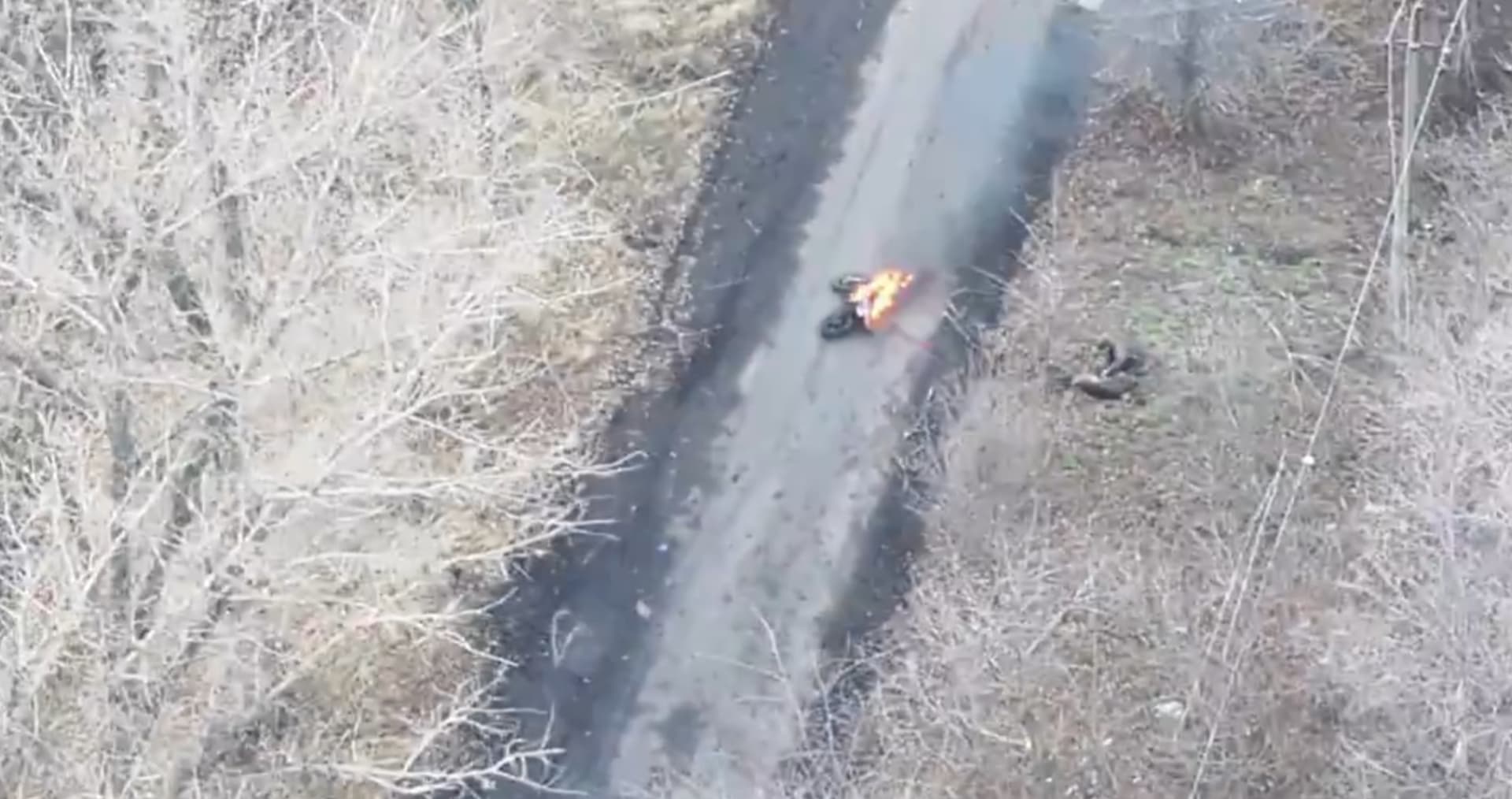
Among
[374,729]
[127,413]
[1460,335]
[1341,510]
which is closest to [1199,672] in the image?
[1341,510]

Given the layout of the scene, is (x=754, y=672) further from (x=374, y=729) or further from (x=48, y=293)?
(x=48, y=293)

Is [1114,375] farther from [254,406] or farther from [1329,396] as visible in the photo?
[254,406]

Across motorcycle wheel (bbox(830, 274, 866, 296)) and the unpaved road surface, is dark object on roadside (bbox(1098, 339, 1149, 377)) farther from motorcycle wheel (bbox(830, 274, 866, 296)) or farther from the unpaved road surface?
motorcycle wheel (bbox(830, 274, 866, 296))

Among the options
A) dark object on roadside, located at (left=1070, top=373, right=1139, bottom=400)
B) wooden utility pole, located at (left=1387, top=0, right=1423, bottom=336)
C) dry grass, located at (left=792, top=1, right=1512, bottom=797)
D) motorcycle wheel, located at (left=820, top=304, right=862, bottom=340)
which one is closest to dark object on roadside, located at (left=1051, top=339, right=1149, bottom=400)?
dark object on roadside, located at (left=1070, top=373, right=1139, bottom=400)

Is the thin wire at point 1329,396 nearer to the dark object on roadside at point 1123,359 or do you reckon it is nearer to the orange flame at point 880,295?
the dark object on roadside at point 1123,359

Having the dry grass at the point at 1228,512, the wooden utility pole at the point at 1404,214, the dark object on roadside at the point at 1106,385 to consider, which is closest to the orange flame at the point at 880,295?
the dry grass at the point at 1228,512

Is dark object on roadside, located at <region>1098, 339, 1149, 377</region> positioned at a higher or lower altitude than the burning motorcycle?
lower
